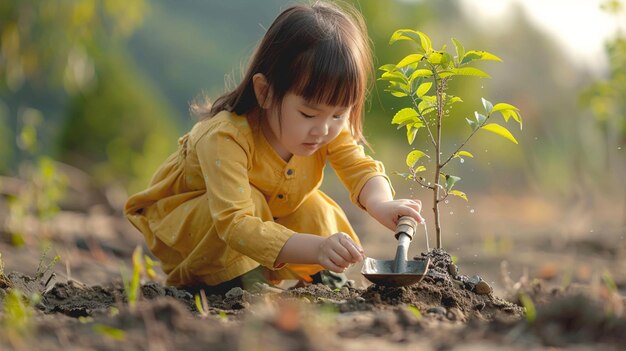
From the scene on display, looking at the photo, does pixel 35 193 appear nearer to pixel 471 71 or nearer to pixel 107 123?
pixel 471 71

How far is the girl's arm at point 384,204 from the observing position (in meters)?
2.71

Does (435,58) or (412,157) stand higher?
(435,58)

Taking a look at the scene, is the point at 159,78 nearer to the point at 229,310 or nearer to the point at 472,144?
the point at 472,144

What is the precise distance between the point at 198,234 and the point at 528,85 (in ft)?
40.1

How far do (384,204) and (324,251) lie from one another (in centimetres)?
44

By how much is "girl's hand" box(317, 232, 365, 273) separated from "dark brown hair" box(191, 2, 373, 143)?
1.57ft

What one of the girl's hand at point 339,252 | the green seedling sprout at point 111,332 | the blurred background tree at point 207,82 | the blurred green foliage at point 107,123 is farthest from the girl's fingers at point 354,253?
the blurred green foliage at point 107,123

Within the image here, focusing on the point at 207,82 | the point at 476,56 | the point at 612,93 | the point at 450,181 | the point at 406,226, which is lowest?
the point at 406,226

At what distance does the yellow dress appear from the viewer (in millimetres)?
2768

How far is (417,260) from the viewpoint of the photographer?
8.66ft

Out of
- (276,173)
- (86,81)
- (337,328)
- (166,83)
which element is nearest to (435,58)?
(276,173)

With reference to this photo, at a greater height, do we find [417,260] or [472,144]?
[472,144]

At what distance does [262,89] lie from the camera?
113 inches

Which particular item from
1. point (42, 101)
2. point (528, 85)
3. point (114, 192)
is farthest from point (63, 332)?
point (42, 101)
